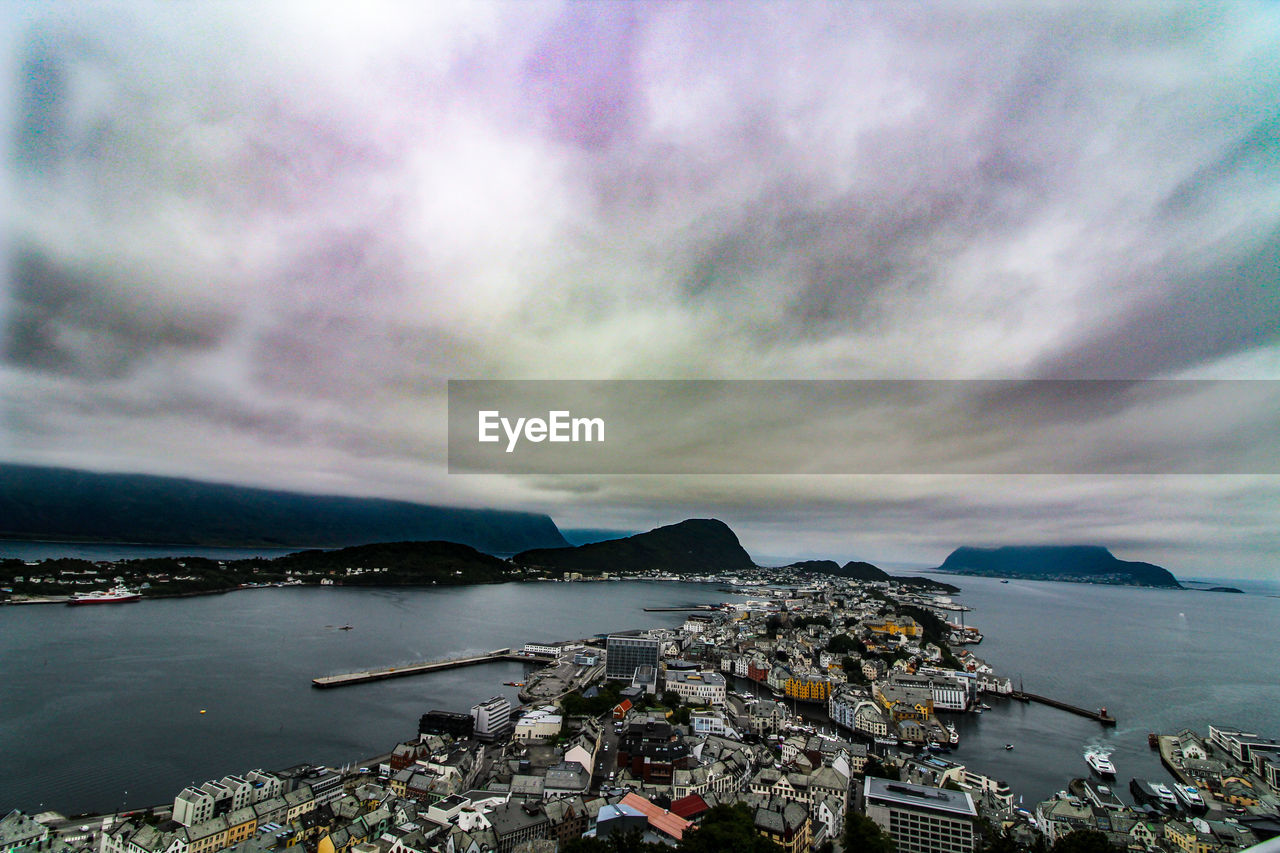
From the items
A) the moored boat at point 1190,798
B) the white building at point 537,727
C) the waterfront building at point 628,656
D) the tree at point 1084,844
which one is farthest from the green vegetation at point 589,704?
the moored boat at point 1190,798

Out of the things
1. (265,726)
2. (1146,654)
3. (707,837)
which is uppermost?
(707,837)

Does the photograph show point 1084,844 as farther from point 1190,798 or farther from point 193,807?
point 193,807

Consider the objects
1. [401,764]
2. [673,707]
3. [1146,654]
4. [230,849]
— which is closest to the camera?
[230,849]

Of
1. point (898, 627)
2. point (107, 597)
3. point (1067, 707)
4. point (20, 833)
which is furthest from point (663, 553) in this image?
point (20, 833)

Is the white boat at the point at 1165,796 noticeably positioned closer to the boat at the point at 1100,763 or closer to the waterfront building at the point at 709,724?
the boat at the point at 1100,763

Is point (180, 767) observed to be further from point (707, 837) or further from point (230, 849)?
point (707, 837)

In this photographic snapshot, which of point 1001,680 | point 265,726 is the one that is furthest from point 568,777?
point 1001,680
